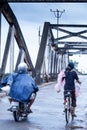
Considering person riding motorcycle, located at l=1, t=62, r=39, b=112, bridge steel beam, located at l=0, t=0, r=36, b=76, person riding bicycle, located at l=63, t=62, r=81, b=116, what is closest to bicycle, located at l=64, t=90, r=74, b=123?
person riding bicycle, located at l=63, t=62, r=81, b=116

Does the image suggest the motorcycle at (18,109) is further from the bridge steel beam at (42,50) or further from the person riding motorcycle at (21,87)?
the bridge steel beam at (42,50)

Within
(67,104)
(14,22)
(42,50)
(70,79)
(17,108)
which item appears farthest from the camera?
(42,50)

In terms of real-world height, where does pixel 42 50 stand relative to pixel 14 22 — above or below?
below

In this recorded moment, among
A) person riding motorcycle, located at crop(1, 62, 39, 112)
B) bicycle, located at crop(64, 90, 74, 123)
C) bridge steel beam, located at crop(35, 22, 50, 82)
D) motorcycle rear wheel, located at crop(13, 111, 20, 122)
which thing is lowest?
motorcycle rear wheel, located at crop(13, 111, 20, 122)

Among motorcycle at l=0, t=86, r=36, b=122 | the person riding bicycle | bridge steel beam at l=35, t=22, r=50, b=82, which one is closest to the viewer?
motorcycle at l=0, t=86, r=36, b=122

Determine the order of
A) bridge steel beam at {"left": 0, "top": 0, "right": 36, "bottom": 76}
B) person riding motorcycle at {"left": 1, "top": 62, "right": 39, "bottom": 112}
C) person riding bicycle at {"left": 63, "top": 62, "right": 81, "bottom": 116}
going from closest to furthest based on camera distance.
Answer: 1. person riding motorcycle at {"left": 1, "top": 62, "right": 39, "bottom": 112}
2. person riding bicycle at {"left": 63, "top": 62, "right": 81, "bottom": 116}
3. bridge steel beam at {"left": 0, "top": 0, "right": 36, "bottom": 76}

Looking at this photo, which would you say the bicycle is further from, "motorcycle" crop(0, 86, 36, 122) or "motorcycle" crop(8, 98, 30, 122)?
"motorcycle" crop(8, 98, 30, 122)

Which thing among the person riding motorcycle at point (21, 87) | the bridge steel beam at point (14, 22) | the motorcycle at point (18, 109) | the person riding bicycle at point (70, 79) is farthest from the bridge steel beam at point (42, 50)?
the motorcycle at point (18, 109)

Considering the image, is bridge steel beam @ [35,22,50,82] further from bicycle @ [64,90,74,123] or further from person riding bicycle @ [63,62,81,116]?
bicycle @ [64,90,74,123]

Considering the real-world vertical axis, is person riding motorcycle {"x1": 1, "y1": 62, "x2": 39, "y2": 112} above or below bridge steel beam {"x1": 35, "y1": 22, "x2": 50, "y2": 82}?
below

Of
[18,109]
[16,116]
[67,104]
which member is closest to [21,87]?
[18,109]

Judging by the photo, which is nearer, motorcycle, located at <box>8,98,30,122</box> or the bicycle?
motorcycle, located at <box>8,98,30,122</box>

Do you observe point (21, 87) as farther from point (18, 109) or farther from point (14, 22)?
point (14, 22)

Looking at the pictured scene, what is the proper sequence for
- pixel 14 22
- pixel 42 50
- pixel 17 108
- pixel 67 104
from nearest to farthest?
pixel 17 108, pixel 67 104, pixel 14 22, pixel 42 50
